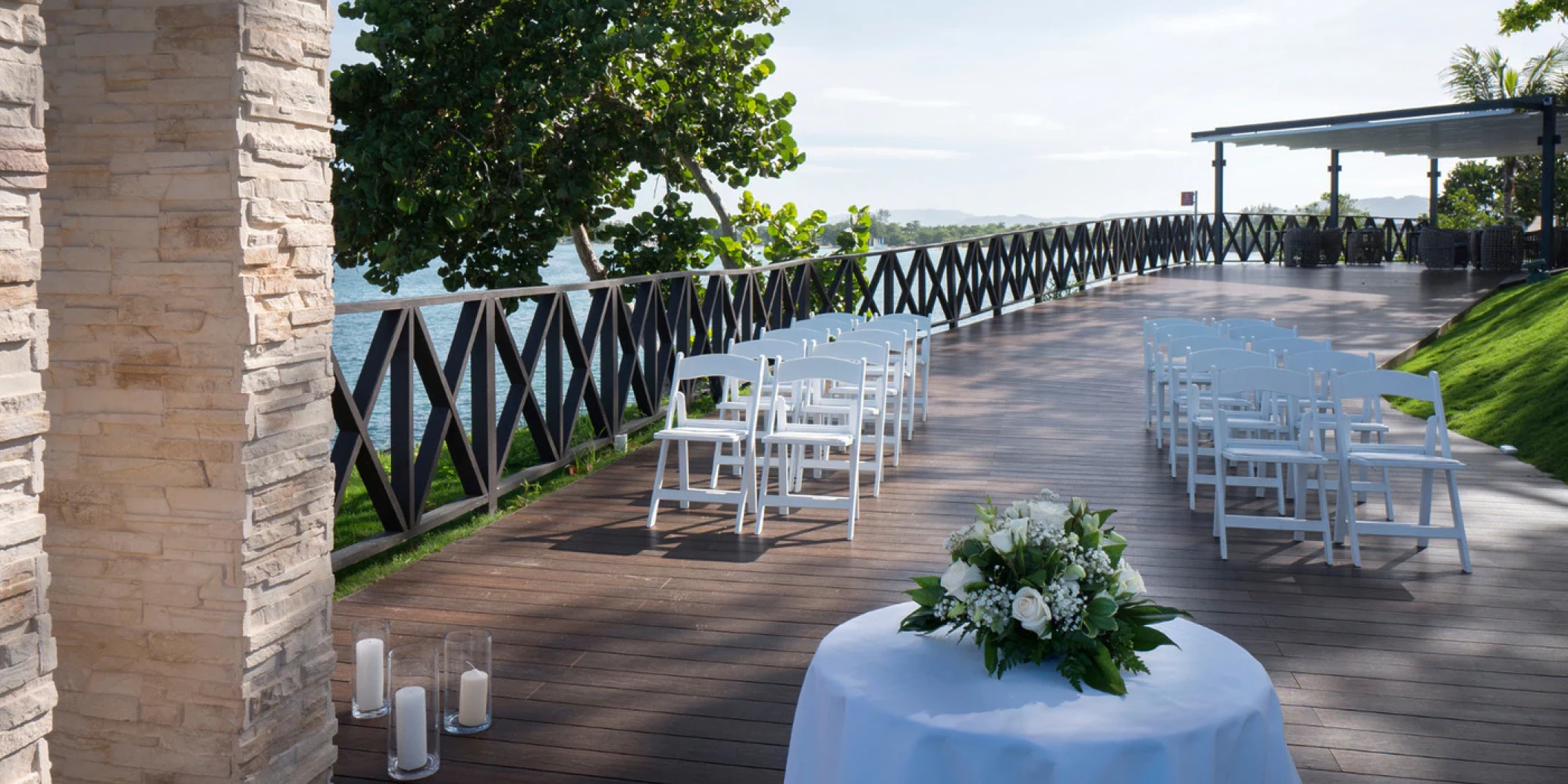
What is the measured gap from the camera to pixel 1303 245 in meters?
22.5

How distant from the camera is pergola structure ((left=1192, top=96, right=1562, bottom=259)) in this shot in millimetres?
15773

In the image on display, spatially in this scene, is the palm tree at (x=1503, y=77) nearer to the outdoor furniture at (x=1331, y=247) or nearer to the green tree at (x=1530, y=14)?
the outdoor furniture at (x=1331, y=247)

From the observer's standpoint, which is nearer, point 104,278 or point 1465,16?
point 104,278

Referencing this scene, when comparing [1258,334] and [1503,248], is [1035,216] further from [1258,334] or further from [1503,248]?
[1258,334]

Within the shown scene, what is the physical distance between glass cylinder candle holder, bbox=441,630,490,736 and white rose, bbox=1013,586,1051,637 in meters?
1.69

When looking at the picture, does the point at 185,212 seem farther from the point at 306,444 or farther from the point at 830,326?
the point at 830,326

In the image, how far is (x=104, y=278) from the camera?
263cm

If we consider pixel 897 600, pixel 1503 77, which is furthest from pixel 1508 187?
pixel 897 600

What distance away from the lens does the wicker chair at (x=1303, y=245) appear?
22.3 metres

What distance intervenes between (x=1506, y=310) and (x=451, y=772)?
12459mm

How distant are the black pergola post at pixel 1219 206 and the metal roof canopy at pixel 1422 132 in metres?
0.77

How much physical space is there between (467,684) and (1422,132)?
63.4 feet

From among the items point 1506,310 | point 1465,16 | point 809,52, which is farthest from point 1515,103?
point 1465,16

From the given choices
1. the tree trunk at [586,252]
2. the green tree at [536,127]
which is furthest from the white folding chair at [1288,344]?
the tree trunk at [586,252]
